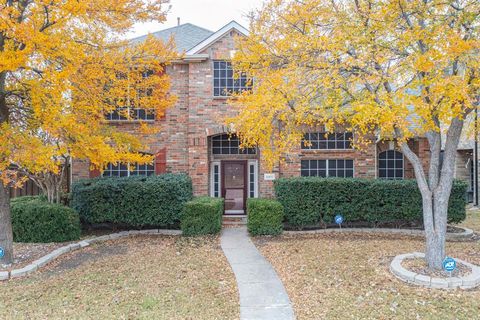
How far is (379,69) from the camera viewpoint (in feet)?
20.8

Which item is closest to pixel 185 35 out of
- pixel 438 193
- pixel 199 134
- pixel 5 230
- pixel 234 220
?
pixel 199 134

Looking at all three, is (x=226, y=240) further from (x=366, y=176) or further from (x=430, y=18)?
(x=430, y=18)

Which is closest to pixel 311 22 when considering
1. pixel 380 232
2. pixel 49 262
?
pixel 380 232

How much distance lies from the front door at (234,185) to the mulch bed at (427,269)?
675cm

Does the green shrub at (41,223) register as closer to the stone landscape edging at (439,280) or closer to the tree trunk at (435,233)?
the stone landscape edging at (439,280)

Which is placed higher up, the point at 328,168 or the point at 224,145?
the point at 224,145

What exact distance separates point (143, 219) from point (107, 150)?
12.9 feet

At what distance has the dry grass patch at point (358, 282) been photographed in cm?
491

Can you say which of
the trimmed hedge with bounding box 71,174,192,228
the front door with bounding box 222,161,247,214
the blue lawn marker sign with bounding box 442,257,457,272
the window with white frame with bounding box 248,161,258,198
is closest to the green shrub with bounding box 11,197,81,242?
the trimmed hedge with bounding box 71,174,192,228

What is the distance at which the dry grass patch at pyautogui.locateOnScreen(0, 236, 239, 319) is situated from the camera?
5.04m

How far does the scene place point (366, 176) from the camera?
40.1ft

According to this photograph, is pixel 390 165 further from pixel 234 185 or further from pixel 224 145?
pixel 224 145

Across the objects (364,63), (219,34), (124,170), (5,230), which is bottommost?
(5,230)

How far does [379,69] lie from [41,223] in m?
8.77
